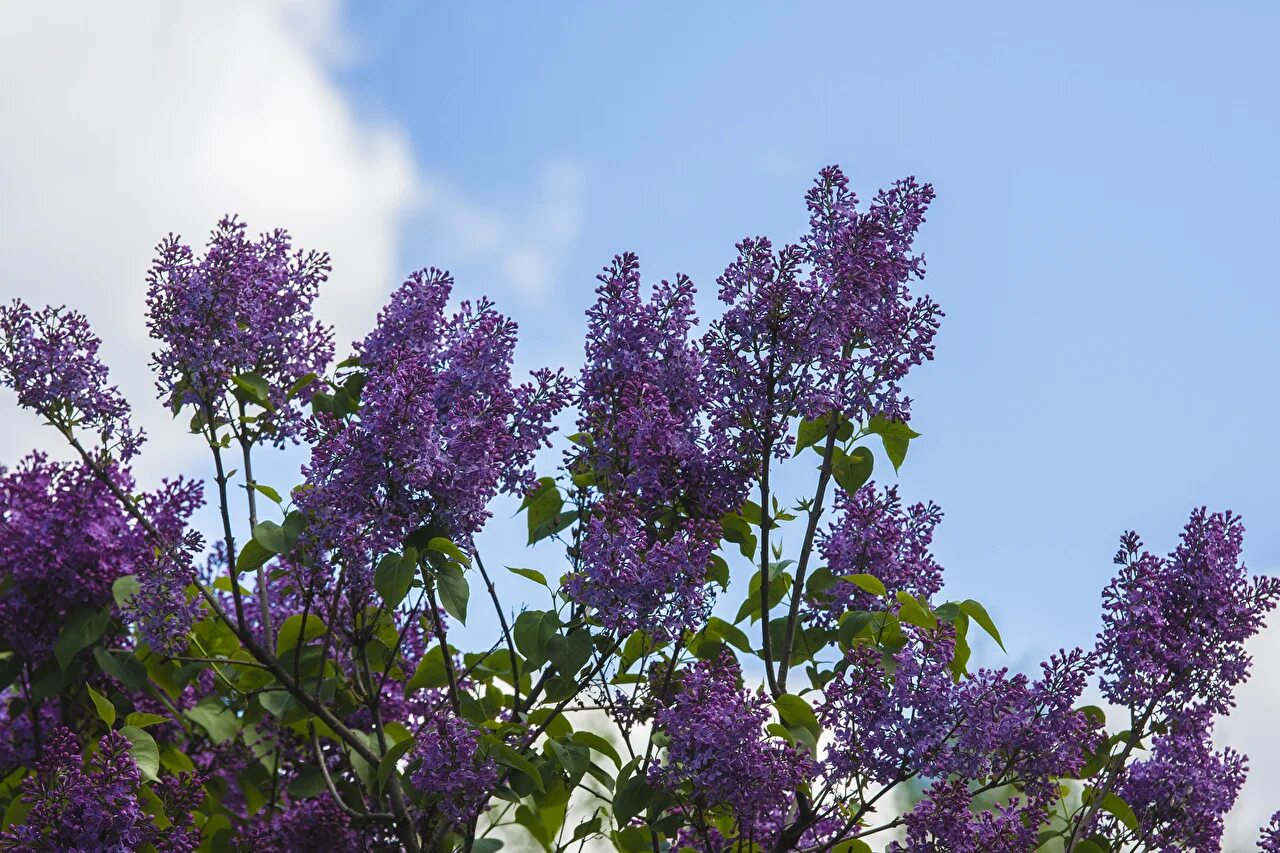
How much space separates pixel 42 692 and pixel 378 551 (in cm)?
215

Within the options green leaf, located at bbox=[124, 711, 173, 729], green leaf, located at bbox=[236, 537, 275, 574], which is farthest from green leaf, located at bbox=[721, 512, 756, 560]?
green leaf, located at bbox=[124, 711, 173, 729]

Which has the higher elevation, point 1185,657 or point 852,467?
point 852,467

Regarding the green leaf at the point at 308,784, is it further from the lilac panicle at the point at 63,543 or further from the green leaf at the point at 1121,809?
the green leaf at the point at 1121,809

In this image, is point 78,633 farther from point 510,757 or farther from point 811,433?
point 811,433

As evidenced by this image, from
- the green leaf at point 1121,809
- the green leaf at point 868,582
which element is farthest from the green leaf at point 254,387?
the green leaf at point 1121,809

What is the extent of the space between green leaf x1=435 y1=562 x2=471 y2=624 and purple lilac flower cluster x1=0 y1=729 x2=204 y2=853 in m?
0.91

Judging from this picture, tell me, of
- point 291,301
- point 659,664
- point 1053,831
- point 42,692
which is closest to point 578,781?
point 659,664

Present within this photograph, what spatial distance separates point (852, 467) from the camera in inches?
169

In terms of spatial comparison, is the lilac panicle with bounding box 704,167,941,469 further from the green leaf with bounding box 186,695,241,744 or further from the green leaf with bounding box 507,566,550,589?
the green leaf with bounding box 186,695,241,744

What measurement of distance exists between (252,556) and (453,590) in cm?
81

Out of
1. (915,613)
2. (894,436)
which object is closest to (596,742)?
(915,613)

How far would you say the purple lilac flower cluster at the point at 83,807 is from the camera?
3691 millimetres

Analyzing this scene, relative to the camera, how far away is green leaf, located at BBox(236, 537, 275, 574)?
13.9ft

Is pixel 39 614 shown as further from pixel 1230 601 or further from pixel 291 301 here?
pixel 1230 601
